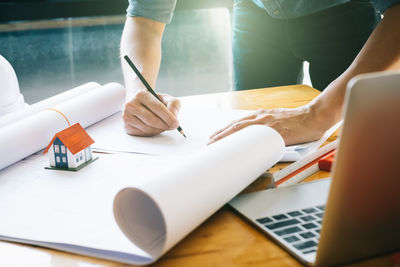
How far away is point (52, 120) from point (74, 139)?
7.1 inches

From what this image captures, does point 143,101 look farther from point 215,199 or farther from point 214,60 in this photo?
point 214,60

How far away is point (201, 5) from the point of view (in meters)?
3.44

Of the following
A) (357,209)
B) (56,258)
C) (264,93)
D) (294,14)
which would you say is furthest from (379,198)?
(294,14)

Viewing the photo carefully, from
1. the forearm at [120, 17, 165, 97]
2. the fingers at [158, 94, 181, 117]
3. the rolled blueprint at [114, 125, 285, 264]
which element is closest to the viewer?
the rolled blueprint at [114, 125, 285, 264]

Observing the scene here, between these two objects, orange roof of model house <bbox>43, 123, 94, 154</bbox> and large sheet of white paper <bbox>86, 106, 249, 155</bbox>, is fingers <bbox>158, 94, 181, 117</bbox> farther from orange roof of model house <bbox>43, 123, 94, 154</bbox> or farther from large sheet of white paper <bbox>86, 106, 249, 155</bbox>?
orange roof of model house <bbox>43, 123, 94, 154</bbox>

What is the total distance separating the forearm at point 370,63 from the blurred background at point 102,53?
115 inches

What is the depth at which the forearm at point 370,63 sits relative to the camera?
35.6 inches

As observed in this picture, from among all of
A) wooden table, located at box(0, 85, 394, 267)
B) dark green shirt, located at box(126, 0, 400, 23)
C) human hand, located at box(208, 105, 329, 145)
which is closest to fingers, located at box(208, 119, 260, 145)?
human hand, located at box(208, 105, 329, 145)

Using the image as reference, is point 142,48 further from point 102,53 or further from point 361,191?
point 102,53

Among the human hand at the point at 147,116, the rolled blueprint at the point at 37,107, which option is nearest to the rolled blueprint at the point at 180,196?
the human hand at the point at 147,116

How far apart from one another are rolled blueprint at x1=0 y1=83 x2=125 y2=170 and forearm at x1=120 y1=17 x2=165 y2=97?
0.09 m

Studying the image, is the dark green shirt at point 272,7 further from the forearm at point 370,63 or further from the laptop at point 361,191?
the laptop at point 361,191

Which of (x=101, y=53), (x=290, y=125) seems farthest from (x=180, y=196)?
(x=101, y=53)

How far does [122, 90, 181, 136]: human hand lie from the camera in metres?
0.96
